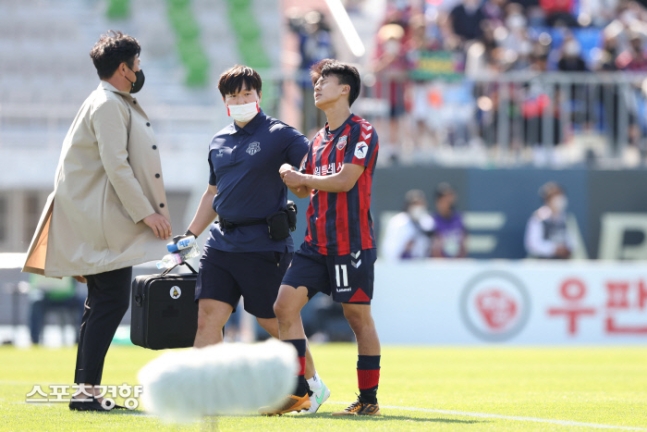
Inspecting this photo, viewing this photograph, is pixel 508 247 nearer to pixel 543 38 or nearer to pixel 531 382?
pixel 543 38

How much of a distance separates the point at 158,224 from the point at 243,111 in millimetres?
873

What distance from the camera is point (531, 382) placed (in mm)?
9609

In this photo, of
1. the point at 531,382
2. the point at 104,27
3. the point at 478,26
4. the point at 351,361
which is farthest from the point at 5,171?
the point at 531,382

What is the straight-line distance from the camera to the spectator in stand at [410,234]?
16.4 metres

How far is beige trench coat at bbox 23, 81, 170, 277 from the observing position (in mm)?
7039

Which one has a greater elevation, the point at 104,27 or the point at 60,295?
the point at 104,27

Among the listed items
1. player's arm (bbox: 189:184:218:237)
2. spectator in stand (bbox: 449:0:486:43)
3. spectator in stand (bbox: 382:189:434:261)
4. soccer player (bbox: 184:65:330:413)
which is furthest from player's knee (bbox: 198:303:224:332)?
spectator in stand (bbox: 449:0:486:43)

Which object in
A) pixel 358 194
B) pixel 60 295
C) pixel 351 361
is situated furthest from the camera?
pixel 60 295

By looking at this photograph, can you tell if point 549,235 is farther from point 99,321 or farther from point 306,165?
point 99,321

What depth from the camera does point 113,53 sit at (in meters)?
7.18

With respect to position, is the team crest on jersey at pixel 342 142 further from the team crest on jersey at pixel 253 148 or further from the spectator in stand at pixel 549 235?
the spectator in stand at pixel 549 235

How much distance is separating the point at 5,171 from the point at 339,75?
16.1 meters

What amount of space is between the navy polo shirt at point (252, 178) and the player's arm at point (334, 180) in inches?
15.4

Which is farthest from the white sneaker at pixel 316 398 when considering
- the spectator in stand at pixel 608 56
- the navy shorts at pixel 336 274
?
the spectator in stand at pixel 608 56
